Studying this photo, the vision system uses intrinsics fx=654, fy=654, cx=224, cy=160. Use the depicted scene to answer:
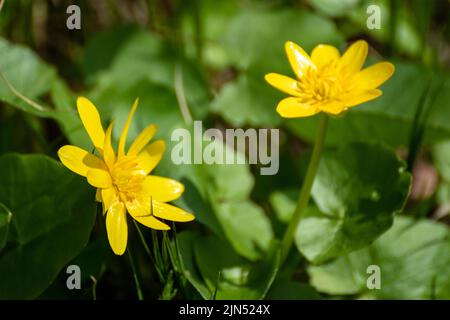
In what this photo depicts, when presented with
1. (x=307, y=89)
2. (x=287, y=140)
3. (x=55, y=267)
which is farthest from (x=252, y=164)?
(x=55, y=267)

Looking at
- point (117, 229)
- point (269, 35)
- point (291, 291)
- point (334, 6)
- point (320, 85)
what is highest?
point (334, 6)

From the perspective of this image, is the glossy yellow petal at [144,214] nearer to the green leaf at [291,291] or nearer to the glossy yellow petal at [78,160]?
the glossy yellow petal at [78,160]

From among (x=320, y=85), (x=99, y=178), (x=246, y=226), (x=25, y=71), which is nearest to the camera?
(x=99, y=178)

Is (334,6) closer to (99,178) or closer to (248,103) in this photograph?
(248,103)

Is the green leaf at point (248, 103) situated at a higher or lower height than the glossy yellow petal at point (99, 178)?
higher

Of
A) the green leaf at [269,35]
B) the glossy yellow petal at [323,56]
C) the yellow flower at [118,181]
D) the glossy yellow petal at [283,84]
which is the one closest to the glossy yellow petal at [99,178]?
the yellow flower at [118,181]

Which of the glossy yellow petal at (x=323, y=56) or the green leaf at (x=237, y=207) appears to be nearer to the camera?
the glossy yellow petal at (x=323, y=56)

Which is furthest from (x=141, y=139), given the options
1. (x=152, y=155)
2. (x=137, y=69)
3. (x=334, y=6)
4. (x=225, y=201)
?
(x=334, y=6)
